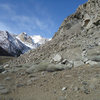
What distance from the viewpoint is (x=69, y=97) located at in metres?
4.94

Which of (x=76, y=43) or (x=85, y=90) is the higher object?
(x=76, y=43)

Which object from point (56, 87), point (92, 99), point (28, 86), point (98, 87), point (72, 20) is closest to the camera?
point (92, 99)

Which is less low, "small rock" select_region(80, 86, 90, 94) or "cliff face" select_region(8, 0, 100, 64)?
"cliff face" select_region(8, 0, 100, 64)

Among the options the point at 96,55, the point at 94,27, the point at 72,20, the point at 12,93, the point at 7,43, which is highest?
the point at 7,43

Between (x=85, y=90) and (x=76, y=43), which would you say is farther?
(x=76, y=43)

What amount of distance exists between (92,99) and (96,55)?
23.1 ft

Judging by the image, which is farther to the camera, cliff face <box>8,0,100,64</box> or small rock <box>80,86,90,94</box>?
cliff face <box>8,0,100,64</box>

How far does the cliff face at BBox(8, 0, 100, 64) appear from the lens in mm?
12691

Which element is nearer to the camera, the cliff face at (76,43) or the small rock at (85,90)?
the small rock at (85,90)

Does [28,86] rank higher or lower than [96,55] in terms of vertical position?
lower

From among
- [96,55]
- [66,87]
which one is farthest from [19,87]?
[96,55]

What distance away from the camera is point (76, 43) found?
1548 centimetres

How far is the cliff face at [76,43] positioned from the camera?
41.6 feet

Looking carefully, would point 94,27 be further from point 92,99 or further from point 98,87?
point 92,99
